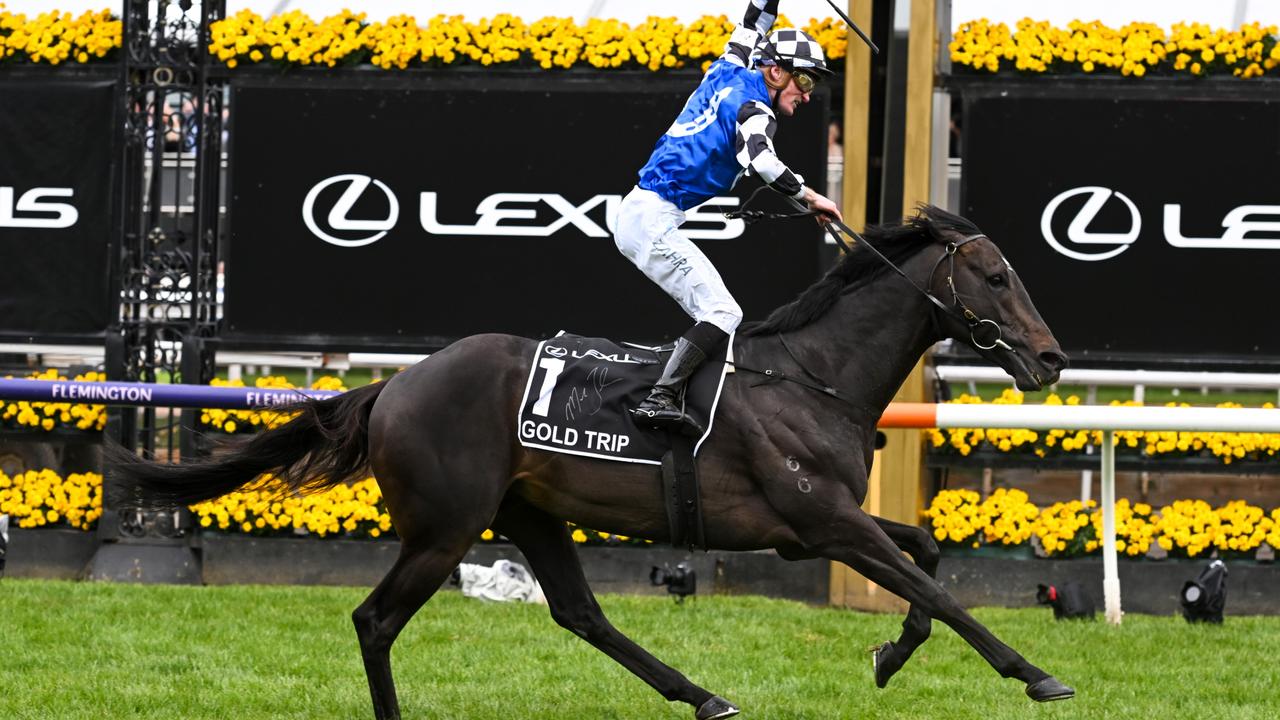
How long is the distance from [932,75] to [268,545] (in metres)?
4.11

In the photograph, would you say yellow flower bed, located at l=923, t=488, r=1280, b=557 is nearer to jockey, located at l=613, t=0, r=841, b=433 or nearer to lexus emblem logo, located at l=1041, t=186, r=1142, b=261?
lexus emblem logo, located at l=1041, t=186, r=1142, b=261

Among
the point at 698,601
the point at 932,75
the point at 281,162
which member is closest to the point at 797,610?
the point at 698,601

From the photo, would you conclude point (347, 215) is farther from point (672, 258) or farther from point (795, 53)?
point (795, 53)

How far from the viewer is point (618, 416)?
553cm

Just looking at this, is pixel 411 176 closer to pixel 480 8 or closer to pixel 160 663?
pixel 480 8

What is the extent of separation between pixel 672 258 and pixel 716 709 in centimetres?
→ 149

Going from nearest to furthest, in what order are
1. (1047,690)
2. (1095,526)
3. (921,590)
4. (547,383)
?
(1047,690) < (921,590) < (547,383) < (1095,526)

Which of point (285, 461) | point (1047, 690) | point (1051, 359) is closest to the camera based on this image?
point (1047, 690)

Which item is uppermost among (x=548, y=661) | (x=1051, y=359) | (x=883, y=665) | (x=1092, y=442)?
(x=1051, y=359)

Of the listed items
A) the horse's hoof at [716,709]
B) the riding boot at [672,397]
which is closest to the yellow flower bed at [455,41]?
the riding boot at [672,397]

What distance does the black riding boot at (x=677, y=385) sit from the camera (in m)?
5.41

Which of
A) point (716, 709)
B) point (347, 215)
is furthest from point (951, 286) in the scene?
point (347, 215)

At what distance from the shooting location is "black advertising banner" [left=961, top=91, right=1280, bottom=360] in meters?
8.27

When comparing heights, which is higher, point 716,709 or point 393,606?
point 393,606
